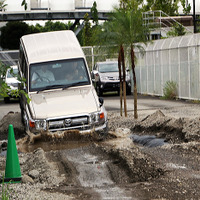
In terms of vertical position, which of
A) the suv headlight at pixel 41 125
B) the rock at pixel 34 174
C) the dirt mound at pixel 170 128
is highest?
the suv headlight at pixel 41 125

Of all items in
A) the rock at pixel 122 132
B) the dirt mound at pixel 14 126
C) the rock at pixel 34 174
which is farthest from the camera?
the dirt mound at pixel 14 126

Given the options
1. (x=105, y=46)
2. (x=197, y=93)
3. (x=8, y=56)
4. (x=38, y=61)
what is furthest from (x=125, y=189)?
(x=8, y=56)

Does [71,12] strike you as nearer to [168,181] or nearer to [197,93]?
[197,93]

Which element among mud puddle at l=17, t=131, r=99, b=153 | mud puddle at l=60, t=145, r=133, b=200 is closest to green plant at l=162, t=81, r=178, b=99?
mud puddle at l=17, t=131, r=99, b=153

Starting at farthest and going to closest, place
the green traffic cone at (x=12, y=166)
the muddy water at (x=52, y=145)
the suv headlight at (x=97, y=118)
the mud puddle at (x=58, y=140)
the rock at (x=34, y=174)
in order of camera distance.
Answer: the suv headlight at (x=97, y=118), the mud puddle at (x=58, y=140), the muddy water at (x=52, y=145), the rock at (x=34, y=174), the green traffic cone at (x=12, y=166)

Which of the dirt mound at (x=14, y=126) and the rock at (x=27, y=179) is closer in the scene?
the rock at (x=27, y=179)

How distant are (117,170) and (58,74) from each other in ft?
19.3

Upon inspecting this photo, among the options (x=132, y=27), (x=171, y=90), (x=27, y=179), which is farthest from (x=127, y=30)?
(x=171, y=90)

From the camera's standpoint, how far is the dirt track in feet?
25.0

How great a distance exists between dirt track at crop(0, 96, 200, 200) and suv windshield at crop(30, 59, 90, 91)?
67.1 inches

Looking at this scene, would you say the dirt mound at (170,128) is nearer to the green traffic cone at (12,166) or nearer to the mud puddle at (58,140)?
the mud puddle at (58,140)

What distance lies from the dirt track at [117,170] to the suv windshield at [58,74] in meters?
1.70

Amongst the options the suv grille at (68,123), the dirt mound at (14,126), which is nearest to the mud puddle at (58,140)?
the suv grille at (68,123)

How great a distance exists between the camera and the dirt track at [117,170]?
7633mm
